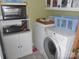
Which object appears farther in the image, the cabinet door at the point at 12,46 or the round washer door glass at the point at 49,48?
the cabinet door at the point at 12,46

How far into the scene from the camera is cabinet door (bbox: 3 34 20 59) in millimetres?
2260

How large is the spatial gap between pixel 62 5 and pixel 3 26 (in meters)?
1.41

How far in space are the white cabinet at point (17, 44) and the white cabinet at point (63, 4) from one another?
0.93m

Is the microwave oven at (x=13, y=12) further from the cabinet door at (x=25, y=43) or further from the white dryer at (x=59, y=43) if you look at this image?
the white dryer at (x=59, y=43)

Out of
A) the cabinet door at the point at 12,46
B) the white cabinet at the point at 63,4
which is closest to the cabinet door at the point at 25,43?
the cabinet door at the point at 12,46

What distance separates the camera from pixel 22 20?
2.49 m

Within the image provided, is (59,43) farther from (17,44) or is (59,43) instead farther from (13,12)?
(13,12)

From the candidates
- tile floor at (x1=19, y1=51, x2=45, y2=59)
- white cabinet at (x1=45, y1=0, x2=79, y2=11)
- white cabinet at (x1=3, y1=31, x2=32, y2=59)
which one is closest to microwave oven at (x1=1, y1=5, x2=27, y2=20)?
white cabinet at (x1=3, y1=31, x2=32, y2=59)

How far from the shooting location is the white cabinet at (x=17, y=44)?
228cm

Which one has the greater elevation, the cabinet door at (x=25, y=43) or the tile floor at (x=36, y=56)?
the cabinet door at (x=25, y=43)

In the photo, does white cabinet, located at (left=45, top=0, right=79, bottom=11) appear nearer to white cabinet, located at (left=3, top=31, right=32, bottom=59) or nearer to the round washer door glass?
the round washer door glass

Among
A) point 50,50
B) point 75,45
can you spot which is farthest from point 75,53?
point 50,50

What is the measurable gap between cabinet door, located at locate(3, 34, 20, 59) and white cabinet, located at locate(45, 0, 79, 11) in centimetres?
120

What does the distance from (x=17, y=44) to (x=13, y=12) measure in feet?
2.40
